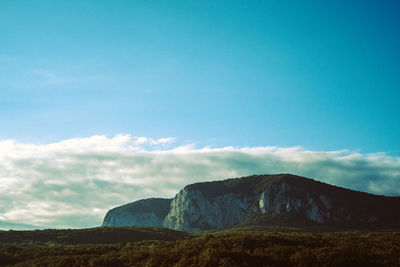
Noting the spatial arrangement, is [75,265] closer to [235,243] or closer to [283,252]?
[235,243]

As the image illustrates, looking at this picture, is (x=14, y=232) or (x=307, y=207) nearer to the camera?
(x=14, y=232)

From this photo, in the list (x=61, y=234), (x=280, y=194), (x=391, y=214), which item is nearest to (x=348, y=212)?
(x=391, y=214)

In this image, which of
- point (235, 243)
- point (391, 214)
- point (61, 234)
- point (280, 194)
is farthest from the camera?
point (280, 194)

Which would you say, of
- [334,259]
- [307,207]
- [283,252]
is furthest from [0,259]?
[307,207]

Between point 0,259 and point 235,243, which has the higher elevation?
point 235,243

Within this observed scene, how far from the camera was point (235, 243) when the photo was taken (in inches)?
1117

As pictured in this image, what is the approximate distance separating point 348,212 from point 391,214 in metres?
21.1

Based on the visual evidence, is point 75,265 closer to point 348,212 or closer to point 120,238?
point 120,238

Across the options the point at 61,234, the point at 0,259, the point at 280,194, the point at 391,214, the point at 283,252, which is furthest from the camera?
the point at 280,194

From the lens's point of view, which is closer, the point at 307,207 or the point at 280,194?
the point at 307,207

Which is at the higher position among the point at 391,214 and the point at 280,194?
the point at 280,194

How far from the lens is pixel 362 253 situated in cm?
2391

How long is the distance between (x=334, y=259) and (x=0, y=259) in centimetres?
4146

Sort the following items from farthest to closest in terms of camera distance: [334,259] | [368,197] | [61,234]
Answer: [368,197], [61,234], [334,259]
